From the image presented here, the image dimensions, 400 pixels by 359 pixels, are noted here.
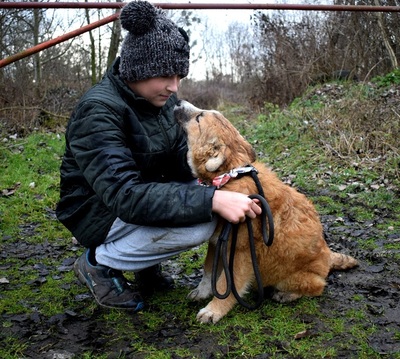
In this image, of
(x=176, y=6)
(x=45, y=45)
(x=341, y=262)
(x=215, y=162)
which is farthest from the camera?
(x=176, y=6)

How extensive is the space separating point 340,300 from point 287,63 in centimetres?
1121

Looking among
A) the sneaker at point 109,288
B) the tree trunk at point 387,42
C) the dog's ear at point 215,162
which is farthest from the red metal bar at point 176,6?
the tree trunk at point 387,42

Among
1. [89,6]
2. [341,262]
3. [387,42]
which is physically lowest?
[341,262]

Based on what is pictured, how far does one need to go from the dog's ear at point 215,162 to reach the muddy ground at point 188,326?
1.05 metres

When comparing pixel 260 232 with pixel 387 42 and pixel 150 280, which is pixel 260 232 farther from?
pixel 387 42

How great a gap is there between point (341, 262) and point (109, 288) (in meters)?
1.91

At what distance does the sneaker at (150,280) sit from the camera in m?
3.54

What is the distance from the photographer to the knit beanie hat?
290 centimetres

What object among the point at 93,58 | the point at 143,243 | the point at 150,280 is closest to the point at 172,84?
the point at 143,243

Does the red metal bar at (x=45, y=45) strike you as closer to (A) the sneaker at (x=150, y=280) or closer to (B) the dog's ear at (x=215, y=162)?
(B) the dog's ear at (x=215, y=162)

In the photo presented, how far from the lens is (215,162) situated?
3.05m

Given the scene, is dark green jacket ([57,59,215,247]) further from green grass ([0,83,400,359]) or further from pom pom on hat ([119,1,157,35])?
green grass ([0,83,400,359])

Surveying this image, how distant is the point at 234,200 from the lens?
271 centimetres

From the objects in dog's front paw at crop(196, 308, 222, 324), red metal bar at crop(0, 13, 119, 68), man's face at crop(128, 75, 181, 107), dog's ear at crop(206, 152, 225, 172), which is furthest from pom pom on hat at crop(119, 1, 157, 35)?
dog's front paw at crop(196, 308, 222, 324)
